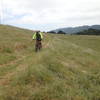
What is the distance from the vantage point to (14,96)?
7047mm

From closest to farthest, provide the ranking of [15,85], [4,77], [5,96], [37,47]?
[5,96]
[15,85]
[4,77]
[37,47]

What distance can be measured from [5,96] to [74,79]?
3.67 metres

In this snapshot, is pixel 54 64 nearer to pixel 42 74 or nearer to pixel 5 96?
pixel 42 74

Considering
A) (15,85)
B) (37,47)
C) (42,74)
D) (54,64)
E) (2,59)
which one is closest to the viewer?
(15,85)

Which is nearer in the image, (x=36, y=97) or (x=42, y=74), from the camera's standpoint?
(x=36, y=97)

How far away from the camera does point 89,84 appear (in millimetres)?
9453

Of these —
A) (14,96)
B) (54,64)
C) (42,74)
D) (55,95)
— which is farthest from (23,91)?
(54,64)

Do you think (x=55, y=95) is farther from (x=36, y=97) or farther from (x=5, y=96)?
(x=5, y=96)

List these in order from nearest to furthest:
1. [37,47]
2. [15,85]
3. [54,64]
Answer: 1. [15,85]
2. [54,64]
3. [37,47]

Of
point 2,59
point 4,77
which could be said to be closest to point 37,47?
point 2,59

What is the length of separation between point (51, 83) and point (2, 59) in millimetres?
6262

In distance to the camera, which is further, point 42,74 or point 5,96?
point 42,74

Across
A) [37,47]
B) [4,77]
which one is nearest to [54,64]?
[4,77]

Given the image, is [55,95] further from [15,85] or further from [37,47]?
[37,47]
